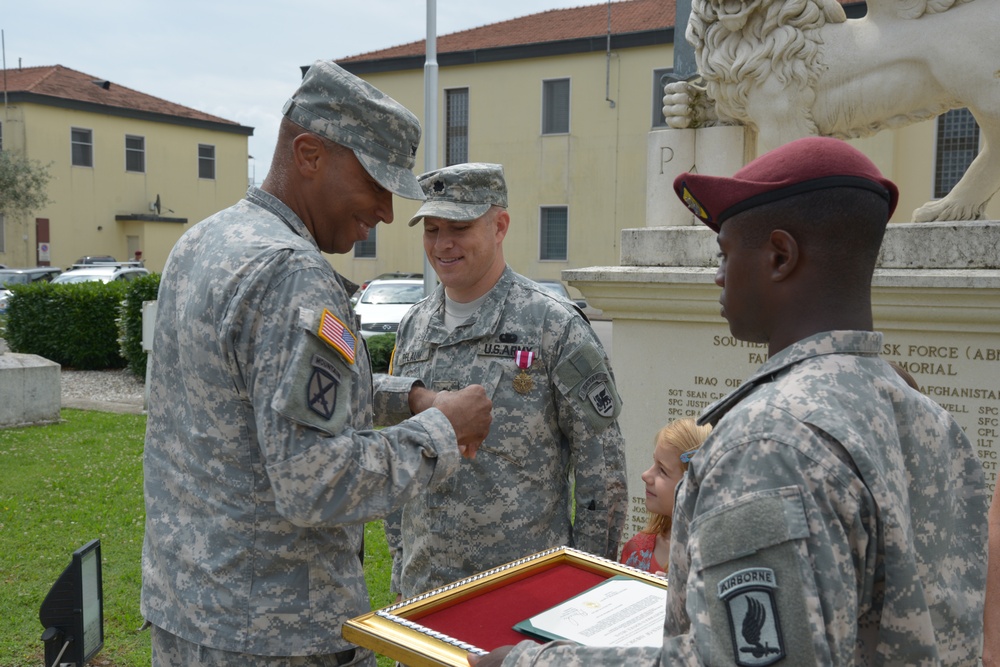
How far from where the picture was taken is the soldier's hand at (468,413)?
210 cm

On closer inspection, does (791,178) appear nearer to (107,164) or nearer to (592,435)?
(592,435)

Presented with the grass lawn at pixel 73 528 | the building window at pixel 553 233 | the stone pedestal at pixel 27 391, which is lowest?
the grass lawn at pixel 73 528

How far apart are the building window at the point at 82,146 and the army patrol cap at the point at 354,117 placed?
34979 mm

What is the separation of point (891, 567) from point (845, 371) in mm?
264

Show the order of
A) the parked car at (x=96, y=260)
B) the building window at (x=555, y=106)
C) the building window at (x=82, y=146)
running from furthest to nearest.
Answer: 1. the building window at (x=82, y=146)
2. the parked car at (x=96, y=260)
3. the building window at (x=555, y=106)

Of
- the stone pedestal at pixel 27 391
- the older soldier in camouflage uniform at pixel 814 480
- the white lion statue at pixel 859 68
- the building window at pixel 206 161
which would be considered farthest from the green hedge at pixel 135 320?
the building window at pixel 206 161

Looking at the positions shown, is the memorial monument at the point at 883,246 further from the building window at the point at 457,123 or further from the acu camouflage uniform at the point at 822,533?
the building window at the point at 457,123

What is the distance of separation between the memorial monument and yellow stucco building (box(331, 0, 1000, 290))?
20.3m

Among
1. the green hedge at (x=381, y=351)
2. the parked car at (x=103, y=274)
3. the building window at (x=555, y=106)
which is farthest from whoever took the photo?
the building window at (x=555, y=106)

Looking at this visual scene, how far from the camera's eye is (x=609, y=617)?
71.4 inches

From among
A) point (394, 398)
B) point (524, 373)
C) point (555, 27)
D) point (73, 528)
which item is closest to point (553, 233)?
point (555, 27)

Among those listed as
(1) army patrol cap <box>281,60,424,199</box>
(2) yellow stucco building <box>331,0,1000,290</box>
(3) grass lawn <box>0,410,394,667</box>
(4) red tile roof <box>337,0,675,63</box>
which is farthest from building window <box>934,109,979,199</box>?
(1) army patrol cap <box>281,60,424,199</box>

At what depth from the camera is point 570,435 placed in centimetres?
293

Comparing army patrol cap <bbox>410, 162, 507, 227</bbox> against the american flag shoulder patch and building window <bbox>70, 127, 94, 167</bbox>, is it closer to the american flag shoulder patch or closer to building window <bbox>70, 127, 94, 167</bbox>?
the american flag shoulder patch
